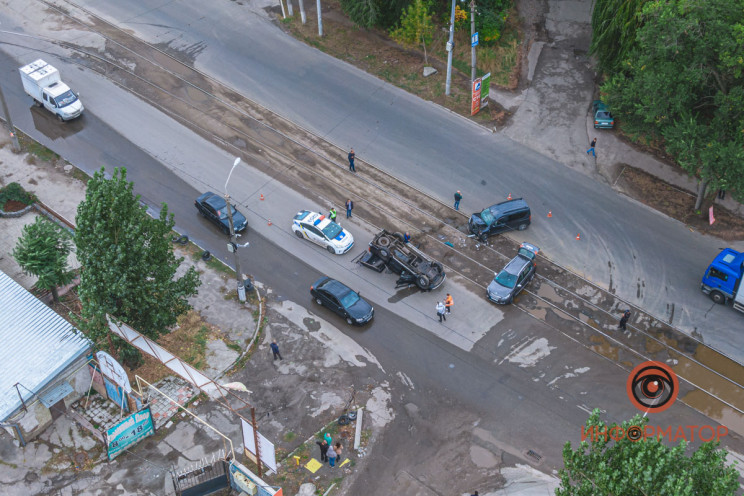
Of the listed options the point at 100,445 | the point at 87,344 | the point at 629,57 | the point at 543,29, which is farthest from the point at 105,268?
the point at 543,29

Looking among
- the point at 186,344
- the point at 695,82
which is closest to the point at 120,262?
the point at 186,344

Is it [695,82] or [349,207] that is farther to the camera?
[349,207]

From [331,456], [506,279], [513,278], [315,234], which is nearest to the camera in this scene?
[331,456]

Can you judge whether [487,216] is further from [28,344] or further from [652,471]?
[28,344]

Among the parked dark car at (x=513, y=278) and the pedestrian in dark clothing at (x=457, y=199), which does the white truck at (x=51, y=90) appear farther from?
the parked dark car at (x=513, y=278)

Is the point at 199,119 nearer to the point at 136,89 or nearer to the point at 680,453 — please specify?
the point at 136,89

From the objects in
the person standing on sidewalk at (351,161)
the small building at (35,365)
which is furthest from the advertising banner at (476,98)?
the small building at (35,365)
